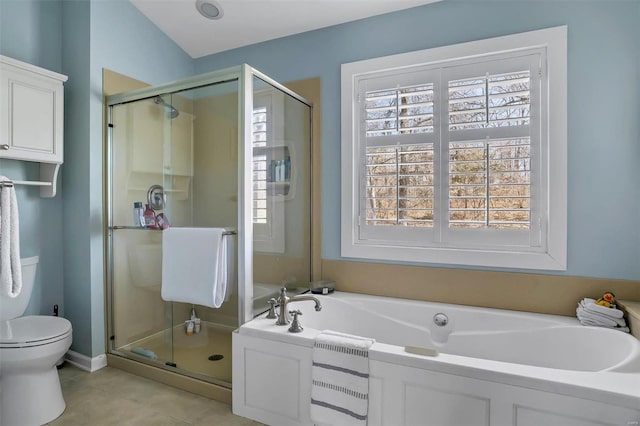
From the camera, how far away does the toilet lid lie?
181 cm

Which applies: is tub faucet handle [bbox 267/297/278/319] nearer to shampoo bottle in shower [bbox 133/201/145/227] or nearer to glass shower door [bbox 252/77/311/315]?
glass shower door [bbox 252/77/311/315]

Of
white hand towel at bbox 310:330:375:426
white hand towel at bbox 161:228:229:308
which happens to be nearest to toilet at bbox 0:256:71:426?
white hand towel at bbox 161:228:229:308

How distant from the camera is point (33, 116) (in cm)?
222

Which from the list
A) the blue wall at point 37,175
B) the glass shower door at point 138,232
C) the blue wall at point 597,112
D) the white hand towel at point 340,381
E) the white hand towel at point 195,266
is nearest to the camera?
the white hand towel at point 340,381

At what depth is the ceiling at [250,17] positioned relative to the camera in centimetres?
246

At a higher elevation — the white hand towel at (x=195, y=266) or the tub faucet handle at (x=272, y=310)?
the white hand towel at (x=195, y=266)

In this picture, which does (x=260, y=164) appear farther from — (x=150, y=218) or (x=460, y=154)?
(x=460, y=154)

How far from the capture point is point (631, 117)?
1.92 m

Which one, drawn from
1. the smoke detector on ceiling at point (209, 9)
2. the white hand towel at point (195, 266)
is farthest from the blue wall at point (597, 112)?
the white hand towel at point (195, 266)

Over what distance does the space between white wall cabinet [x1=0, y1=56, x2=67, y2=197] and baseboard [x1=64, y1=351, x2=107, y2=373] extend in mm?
1139

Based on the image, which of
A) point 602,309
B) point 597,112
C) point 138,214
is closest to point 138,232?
point 138,214

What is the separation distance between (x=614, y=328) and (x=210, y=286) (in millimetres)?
2121

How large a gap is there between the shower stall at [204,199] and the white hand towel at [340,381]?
0.57 metres

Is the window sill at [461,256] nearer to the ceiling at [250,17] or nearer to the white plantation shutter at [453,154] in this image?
the white plantation shutter at [453,154]
